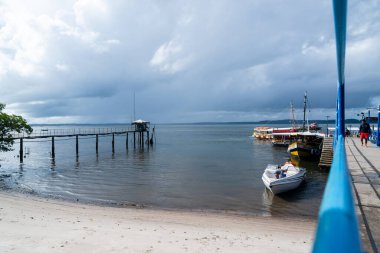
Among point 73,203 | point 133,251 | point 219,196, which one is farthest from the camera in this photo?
point 219,196

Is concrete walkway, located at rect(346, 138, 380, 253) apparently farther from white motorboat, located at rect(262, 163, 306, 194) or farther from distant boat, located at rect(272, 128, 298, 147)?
distant boat, located at rect(272, 128, 298, 147)

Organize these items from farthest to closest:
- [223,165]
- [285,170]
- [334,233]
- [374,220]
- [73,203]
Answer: [223,165] < [285,170] < [73,203] < [374,220] < [334,233]

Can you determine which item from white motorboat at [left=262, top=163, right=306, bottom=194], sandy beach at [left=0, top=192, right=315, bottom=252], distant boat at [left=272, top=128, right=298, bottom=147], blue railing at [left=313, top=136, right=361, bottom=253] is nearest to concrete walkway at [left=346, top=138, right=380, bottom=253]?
blue railing at [left=313, top=136, right=361, bottom=253]

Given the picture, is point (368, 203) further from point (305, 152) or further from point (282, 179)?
point (305, 152)

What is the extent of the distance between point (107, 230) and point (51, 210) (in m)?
6.35

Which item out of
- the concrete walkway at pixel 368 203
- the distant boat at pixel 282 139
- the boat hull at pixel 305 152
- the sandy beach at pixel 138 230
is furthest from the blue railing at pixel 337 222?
the distant boat at pixel 282 139

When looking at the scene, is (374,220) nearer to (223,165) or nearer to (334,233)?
(334,233)

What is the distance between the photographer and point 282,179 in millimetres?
21516

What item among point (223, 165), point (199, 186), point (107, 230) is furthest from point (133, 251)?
point (223, 165)

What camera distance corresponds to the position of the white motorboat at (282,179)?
2147cm

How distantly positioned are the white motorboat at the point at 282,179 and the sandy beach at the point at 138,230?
4615 millimetres

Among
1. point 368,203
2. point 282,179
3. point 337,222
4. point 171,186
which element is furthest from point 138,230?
point 337,222

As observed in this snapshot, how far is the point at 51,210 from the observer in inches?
695

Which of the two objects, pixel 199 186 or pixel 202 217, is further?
pixel 199 186
